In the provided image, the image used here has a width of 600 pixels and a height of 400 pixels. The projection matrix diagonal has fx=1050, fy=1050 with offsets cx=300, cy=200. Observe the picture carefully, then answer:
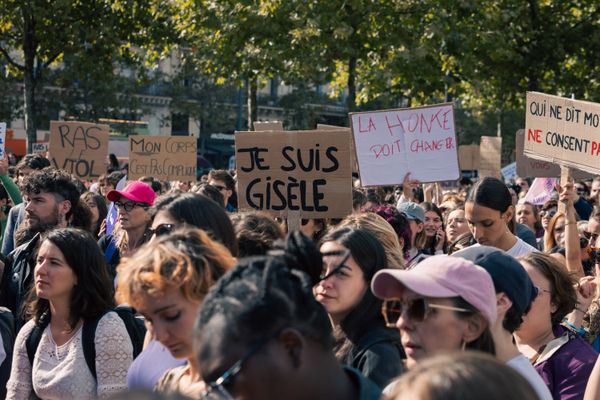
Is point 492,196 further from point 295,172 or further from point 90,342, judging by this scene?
point 90,342

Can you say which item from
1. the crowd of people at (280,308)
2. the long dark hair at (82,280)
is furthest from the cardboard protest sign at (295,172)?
the long dark hair at (82,280)

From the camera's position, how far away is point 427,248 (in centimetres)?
811

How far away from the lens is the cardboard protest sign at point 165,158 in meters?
13.0

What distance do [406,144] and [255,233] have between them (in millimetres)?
4493

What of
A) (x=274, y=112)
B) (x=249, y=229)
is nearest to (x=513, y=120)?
(x=274, y=112)

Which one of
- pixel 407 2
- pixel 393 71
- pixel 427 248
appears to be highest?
pixel 407 2

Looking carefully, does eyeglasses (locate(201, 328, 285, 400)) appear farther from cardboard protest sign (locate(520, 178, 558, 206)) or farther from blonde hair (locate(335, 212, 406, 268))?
cardboard protest sign (locate(520, 178, 558, 206))

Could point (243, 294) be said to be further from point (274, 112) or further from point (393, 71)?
point (274, 112)

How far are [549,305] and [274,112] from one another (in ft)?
158

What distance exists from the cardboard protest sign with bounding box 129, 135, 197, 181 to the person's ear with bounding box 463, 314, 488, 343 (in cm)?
1021

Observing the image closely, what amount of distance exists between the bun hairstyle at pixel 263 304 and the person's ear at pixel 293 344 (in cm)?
2

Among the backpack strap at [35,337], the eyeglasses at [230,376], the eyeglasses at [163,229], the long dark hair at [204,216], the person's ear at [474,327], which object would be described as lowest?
the backpack strap at [35,337]

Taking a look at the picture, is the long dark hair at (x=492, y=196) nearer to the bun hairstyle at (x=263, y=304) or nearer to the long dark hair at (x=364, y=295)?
the long dark hair at (x=364, y=295)

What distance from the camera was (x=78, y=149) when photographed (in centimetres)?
1227
